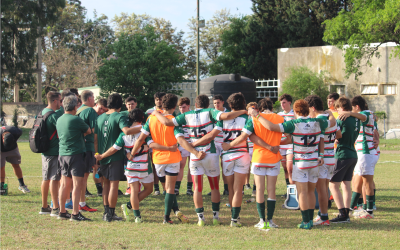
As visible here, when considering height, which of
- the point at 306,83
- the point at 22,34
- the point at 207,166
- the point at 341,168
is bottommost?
the point at 341,168

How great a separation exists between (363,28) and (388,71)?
4228mm

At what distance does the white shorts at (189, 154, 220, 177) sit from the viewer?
5.79 m

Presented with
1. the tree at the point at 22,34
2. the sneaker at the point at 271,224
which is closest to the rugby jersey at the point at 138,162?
the sneaker at the point at 271,224

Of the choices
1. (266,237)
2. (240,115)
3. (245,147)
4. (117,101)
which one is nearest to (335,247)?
(266,237)

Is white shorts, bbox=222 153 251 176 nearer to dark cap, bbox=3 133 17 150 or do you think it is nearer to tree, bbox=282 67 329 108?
dark cap, bbox=3 133 17 150

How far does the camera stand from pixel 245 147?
5766 millimetres

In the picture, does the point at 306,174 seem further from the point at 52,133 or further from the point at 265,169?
the point at 52,133

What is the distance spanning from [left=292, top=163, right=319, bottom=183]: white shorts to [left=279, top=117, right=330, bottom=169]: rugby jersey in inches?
2.4

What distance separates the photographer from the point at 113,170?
19.8ft

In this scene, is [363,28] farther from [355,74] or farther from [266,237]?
[266,237]

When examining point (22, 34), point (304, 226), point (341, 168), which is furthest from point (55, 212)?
point (22, 34)

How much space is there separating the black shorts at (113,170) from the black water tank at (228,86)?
11.7 metres

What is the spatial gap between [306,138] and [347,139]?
1084 mm

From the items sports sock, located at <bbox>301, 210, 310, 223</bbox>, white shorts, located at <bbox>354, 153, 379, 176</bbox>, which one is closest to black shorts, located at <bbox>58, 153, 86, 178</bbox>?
sports sock, located at <bbox>301, 210, 310, 223</bbox>
